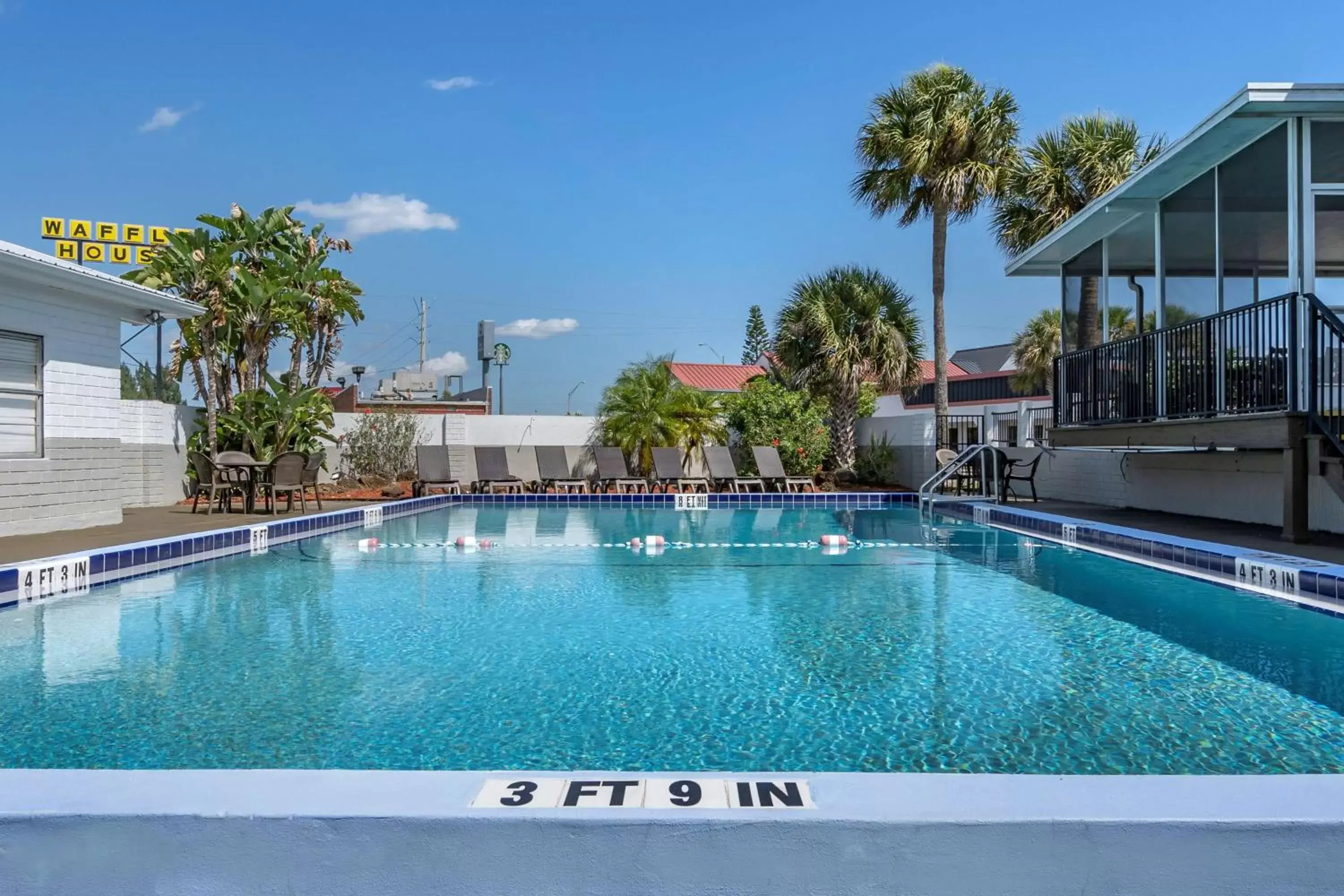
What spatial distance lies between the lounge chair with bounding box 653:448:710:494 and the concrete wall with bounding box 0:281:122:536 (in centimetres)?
883

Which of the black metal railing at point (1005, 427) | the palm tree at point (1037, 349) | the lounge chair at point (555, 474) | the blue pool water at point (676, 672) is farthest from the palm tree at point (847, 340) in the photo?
the palm tree at point (1037, 349)

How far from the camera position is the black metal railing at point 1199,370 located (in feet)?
25.2

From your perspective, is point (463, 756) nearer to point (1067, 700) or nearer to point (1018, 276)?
point (1067, 700)

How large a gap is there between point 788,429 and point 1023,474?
4.48 meters

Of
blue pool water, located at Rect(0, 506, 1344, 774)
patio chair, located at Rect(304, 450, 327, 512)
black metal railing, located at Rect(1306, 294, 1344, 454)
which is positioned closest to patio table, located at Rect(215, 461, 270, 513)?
patio chair, located at Rect(304, 450, 327, 512)

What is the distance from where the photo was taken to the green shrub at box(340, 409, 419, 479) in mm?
17734

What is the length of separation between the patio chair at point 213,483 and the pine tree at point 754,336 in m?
51.3

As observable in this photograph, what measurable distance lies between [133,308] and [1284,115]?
1209cm

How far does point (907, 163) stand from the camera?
1731cm

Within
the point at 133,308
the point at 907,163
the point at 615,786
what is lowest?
the point at 615,786

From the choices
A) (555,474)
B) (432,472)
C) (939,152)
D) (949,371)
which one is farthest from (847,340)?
(949,371)

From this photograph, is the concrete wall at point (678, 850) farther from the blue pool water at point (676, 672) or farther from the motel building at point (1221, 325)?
the motel building at point (1221, 325)

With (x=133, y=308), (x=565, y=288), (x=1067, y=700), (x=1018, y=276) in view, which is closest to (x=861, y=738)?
(x=1067, y=700)

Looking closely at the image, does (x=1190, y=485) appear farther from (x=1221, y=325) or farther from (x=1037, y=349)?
(x=1037, y=349)
